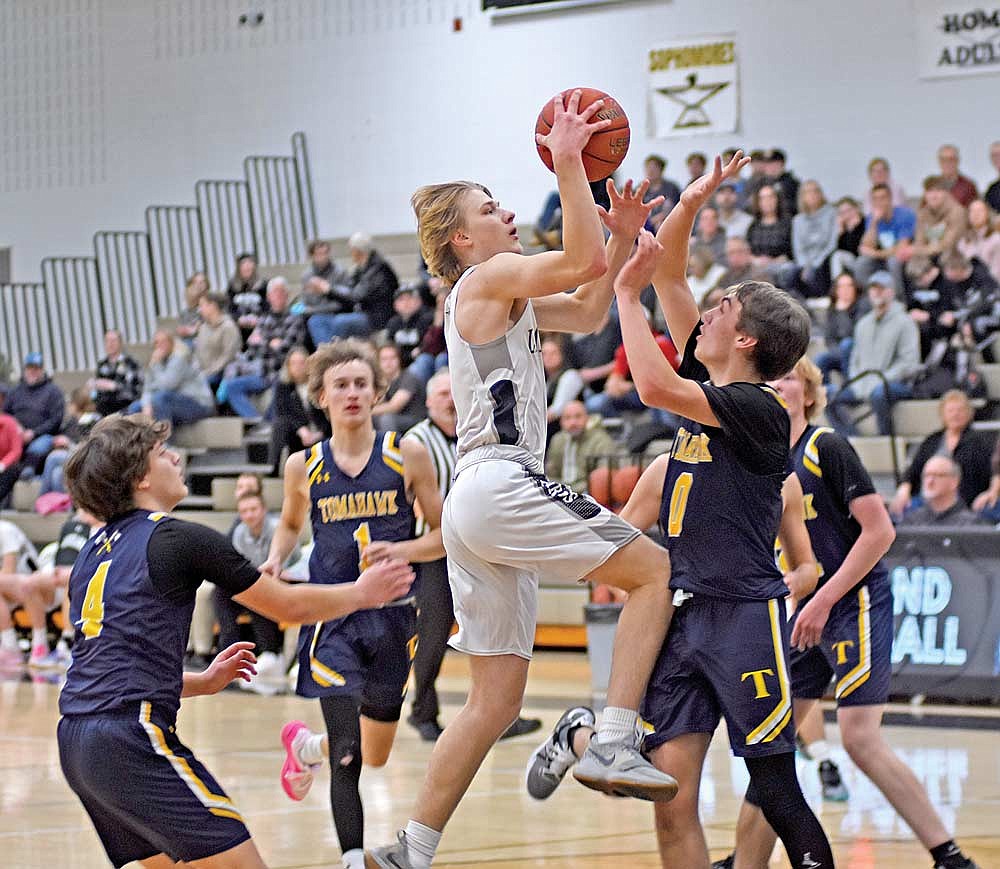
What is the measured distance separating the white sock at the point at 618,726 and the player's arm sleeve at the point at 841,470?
145 cm

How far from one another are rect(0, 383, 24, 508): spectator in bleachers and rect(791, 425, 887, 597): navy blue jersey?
1136 centimetres

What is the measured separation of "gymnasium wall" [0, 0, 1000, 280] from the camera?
582 inches

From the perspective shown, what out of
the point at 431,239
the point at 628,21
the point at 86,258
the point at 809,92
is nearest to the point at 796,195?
the point at 809,92

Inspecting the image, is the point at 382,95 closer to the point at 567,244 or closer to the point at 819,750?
the point at 819,750

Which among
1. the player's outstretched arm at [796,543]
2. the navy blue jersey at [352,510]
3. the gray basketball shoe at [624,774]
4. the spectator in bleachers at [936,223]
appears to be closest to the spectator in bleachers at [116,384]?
the spectator in bleachers at [936,223]

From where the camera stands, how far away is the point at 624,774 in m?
3.72

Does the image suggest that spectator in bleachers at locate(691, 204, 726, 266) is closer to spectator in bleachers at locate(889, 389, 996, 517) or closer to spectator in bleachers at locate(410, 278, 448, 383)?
spectator in bleachers at locate(410, 278, 448, 383)

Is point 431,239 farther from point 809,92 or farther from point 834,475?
point 809,92

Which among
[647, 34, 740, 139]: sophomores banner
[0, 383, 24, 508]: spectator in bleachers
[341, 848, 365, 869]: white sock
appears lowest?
[0, 383, 24, 508]: spectator in bleachers

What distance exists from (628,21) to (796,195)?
349 centimetres

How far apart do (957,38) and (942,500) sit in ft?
21.4

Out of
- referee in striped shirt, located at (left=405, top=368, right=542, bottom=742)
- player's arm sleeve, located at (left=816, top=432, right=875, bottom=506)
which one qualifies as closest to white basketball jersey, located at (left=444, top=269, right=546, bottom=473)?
player's arm sleeve, located at (left=816, top=432, right=875, bottom=506)

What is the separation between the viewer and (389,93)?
57.0 feet

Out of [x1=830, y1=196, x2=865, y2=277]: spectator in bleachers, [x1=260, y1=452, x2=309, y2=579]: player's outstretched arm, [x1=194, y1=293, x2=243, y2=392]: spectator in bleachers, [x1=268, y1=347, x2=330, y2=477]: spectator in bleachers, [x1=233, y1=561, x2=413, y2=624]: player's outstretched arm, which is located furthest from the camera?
[x1=194, y1=293, x2=243, y2=392]: spectator in bleachers
